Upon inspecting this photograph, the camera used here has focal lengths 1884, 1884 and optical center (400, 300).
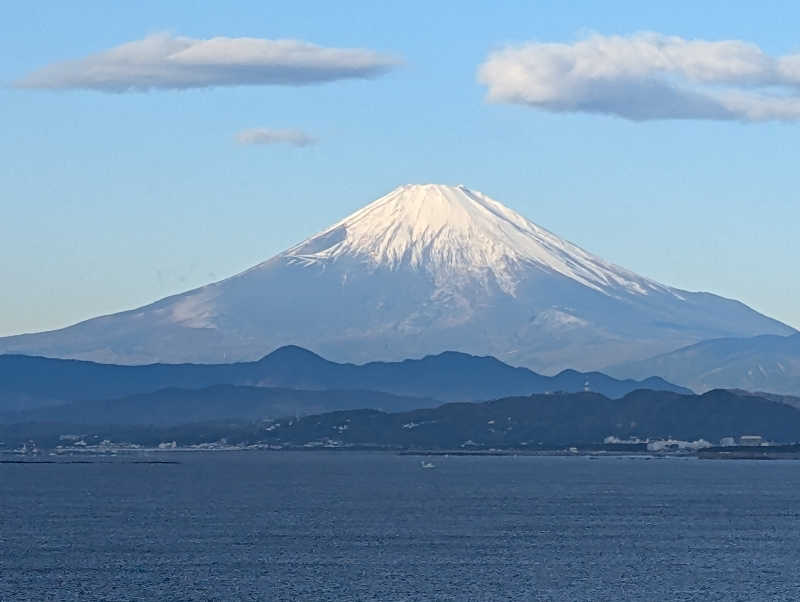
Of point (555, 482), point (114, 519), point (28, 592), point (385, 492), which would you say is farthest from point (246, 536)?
point (555, 482)

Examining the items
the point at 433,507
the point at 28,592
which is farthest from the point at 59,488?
the point at 28,592

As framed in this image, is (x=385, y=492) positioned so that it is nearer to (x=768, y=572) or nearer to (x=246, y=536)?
(x=246, y=536)

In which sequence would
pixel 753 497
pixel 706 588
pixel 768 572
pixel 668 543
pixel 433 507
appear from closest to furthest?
pixel 706 588
pixel 768 572
pixel 668 543
pixel 433 507
pixel 753 497

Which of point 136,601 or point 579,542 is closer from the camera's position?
point 136,601

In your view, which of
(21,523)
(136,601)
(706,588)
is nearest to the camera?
(136,601)

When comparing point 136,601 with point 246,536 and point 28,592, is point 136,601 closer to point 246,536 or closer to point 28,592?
point 28,592

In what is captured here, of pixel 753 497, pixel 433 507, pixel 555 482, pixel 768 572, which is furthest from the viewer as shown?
pixel 555 482
